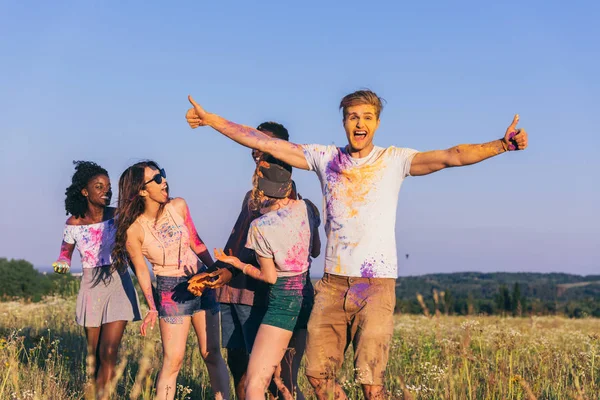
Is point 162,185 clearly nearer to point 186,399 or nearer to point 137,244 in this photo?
point 137,244

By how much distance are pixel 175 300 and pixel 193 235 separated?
661 millimetres

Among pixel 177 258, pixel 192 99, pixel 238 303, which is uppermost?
pixel 192 99

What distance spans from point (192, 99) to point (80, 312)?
2806 mm

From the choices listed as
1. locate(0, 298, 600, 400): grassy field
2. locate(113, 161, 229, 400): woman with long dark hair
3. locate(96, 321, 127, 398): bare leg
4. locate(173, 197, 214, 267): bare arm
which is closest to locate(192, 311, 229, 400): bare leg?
locate(113, 161, 229, 400): woman with long dark hair

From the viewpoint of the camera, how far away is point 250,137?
5.13 m

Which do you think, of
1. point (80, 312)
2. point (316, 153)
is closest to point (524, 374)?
point (316, 153)

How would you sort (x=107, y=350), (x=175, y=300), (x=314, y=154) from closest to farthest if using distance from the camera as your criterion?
(x=314, y=154) → (x=175, y=300) → (x=107, y=350)

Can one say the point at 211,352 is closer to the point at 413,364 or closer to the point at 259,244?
the point at 259,244

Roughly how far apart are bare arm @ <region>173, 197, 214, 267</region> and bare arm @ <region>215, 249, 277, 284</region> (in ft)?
3.60

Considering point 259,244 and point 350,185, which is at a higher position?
point 350,185

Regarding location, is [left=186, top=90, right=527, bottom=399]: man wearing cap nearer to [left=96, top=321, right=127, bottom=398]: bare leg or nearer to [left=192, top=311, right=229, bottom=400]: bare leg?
[left=192, top=311, right=229, bottom=400]: bare leg

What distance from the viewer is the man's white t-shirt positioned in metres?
4.59

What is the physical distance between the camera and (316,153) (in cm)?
505

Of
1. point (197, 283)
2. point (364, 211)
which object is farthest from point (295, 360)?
point (364, 211)
